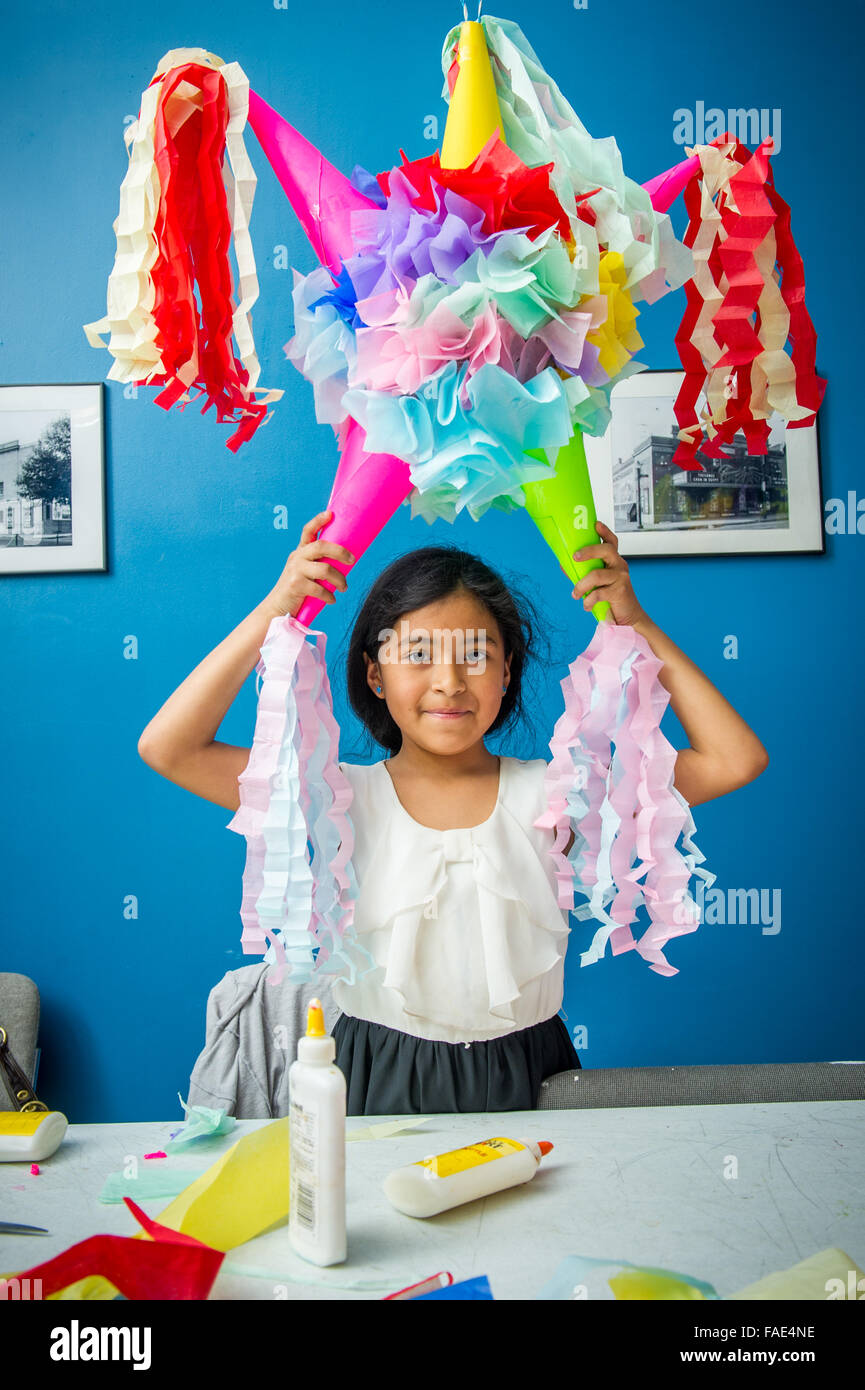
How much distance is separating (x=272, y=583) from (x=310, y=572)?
3.12ft

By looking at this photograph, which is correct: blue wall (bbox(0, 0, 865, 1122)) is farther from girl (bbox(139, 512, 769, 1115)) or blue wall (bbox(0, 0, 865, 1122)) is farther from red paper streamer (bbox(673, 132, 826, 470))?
red paper streamer (bbox(673, 132, 826, 470))

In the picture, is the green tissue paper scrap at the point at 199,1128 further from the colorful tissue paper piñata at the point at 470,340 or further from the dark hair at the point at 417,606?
the dark hair at the point at 417,606

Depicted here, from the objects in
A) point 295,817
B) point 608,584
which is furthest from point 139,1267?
point 608,584

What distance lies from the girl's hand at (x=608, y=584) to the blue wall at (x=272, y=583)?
2.95 feet

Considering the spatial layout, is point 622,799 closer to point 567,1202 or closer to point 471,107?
point 567,1202

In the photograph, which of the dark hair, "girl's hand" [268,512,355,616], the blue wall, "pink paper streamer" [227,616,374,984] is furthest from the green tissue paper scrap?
the blue wall

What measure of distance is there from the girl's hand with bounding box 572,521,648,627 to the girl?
0.06m

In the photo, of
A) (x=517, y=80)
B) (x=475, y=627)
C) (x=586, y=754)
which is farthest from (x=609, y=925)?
(x=517, y=80)

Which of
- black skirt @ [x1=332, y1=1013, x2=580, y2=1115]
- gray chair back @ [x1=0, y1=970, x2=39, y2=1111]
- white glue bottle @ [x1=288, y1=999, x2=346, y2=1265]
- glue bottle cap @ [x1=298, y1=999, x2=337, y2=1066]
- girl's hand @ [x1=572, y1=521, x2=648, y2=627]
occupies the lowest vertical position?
gray chair back @ [x1=0, y1=970, x2=39, y2=1111]

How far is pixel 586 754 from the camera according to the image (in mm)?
1018

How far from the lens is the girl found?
1.16m

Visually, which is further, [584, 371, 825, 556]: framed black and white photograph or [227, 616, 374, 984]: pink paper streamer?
[584, 371, 825, 556]: framed black and white photograph

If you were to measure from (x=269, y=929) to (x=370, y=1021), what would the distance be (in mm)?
359

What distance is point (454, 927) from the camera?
1.22 meters
